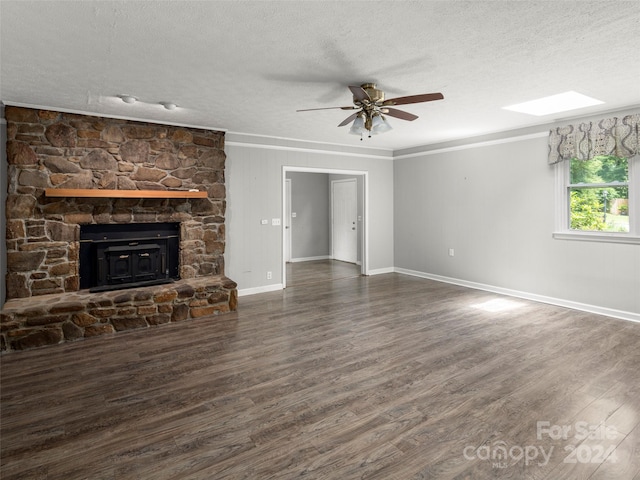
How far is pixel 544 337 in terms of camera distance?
402 centimetres

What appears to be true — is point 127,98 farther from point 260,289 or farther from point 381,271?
point 381,271

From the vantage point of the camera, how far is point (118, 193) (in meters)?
4.62

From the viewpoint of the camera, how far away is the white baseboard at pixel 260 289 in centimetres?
601

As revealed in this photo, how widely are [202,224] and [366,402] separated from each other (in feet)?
12.0

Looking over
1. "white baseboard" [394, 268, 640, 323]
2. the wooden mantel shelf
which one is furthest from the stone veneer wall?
"white baseboard" [394, 268, 640, 323]

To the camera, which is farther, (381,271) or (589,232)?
(381,271)

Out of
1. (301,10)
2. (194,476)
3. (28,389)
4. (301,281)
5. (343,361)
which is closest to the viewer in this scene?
(194,476)

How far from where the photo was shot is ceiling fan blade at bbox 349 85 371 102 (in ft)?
10.5

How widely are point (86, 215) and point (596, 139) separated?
20.6 feet

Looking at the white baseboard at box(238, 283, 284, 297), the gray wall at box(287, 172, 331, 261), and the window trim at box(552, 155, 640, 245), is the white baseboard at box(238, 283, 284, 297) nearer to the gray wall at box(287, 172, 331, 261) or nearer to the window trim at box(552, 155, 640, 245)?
the gray wall at box(287, 172, 331, 261)

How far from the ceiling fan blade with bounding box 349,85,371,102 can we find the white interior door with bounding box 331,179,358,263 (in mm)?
5397

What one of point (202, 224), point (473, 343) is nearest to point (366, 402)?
point (473, 343)

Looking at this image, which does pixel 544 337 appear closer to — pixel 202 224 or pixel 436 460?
pixel 436 460

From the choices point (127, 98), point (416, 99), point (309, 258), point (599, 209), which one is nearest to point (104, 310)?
point (127, 98)
